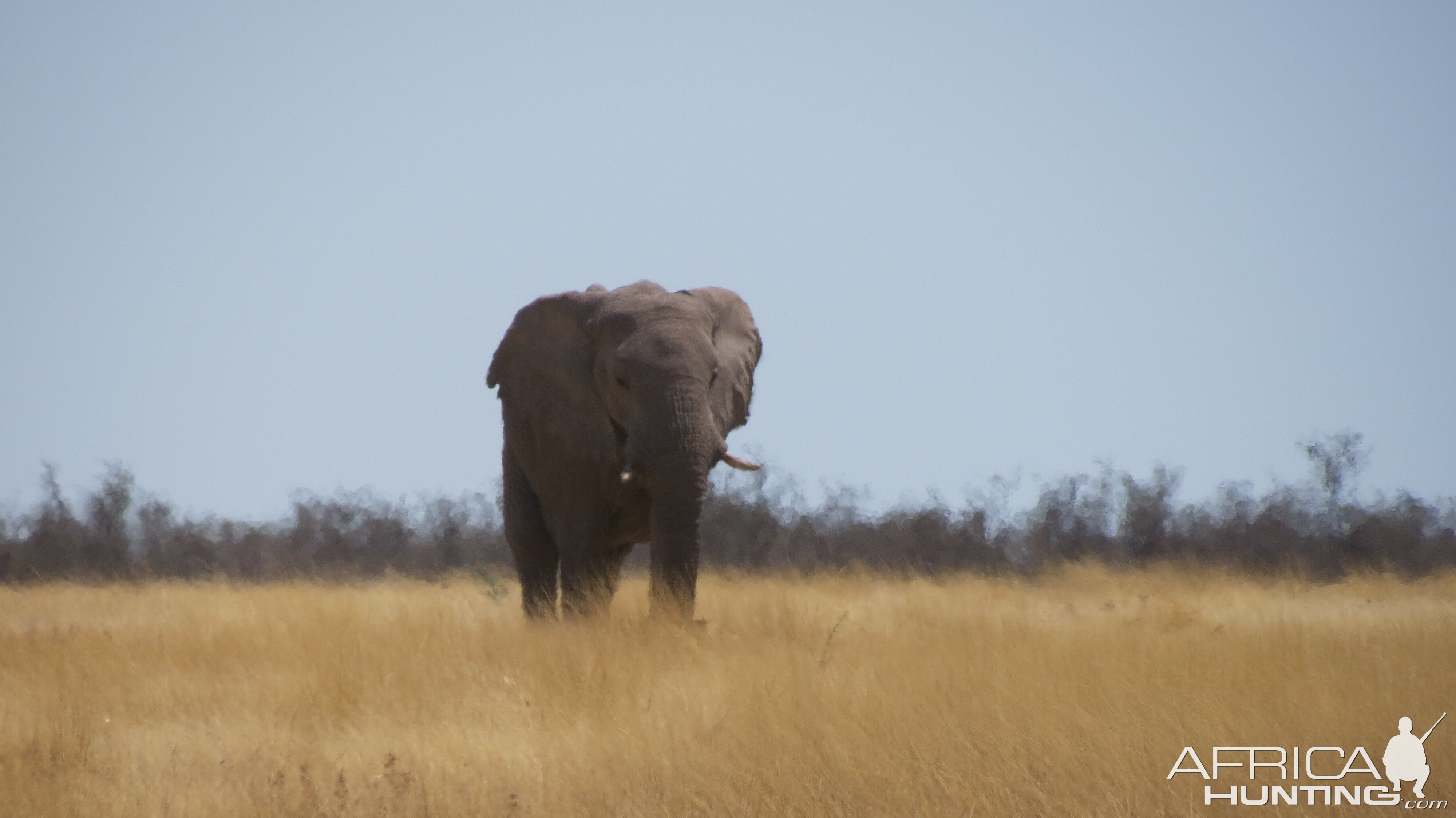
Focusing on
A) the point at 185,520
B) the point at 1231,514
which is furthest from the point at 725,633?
the point at 185,520

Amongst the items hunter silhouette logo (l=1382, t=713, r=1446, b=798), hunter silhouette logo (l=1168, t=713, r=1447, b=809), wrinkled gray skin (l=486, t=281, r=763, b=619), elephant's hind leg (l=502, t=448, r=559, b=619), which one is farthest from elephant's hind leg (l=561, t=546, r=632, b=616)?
hunter silhouette logo (l=1382, t=713, r=1446, b=798)

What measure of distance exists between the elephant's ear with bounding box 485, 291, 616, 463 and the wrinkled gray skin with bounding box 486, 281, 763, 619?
0.04 ft

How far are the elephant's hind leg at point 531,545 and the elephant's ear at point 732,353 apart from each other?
7.41 feet

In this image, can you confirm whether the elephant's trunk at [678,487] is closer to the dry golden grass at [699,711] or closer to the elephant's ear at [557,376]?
the dry golden grass at [699,711]

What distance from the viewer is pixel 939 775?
5.22 metres

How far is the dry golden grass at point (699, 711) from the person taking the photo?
5.25 m

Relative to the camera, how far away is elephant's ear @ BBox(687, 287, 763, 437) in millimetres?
10195

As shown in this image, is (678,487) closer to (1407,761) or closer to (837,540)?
(1407,761)

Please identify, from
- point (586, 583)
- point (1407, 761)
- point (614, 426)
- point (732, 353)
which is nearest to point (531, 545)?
point (586, 583)

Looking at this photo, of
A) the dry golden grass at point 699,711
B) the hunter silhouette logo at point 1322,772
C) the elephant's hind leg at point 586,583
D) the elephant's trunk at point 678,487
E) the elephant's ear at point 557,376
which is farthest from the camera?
the elephant's ear at point 557,376

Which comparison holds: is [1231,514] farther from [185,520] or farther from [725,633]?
[185,520]

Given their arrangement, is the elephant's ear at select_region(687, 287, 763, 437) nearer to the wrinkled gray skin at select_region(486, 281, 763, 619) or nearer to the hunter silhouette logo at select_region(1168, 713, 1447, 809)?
the wrinkled gray skin at select_region(486, 281, 763, 619)

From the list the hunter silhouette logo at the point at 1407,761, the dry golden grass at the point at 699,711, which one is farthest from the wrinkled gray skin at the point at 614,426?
the hunter silhouette logo at the point at 1407,761

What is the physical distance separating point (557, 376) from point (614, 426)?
0.82 metres
